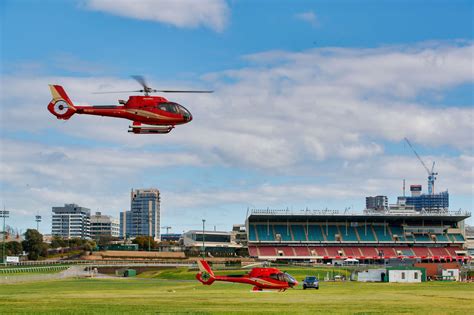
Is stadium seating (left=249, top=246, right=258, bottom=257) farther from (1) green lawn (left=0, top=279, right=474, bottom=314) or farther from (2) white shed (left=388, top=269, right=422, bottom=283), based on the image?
(1) green lawn (left=0, top=279, right=474, bottom=314)

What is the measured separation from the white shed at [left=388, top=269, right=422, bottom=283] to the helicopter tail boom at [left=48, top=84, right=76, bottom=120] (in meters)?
64.5

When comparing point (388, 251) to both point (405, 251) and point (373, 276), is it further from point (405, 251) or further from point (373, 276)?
point (373, 276)

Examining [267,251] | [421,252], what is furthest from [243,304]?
[421,252]

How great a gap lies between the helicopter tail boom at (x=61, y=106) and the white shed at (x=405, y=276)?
6447 cm

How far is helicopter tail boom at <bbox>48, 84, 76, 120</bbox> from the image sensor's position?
194ft

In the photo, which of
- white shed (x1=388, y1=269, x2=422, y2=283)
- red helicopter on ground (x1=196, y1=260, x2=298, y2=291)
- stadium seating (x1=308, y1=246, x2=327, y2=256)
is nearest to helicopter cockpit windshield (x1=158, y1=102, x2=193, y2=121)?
red helicopter on ground (x1=196, y1=260, x2=298, y2=291)

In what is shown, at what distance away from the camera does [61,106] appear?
59219 millimetres

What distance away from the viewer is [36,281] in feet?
382

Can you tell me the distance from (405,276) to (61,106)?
2644 inches

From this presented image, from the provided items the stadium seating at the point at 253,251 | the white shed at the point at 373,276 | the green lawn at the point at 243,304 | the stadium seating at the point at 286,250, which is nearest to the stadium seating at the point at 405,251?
the stadium seating at the point at 286,250

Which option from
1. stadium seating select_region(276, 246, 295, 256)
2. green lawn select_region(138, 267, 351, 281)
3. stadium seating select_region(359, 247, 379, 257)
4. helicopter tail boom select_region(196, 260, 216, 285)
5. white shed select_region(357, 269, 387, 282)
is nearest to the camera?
helicopter tail boom select_region(196, 260, 216, 285)

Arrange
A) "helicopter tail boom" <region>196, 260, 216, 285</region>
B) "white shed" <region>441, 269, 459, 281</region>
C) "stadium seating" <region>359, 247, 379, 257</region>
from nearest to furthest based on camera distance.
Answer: "helicopter tail boom" <region>196, 260, 216, 285</region> < "white shed" <region>441, 269, 459, 281</region> < "stadium seating" <region>359, 247, 379, 257</region>

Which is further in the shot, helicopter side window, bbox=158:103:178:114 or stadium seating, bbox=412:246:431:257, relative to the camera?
stadium seating, bbox=412:246:431:257

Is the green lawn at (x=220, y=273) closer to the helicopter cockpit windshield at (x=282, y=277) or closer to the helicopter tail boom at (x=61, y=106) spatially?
the helicopter cockpit windshield at (x=282, y=277)
